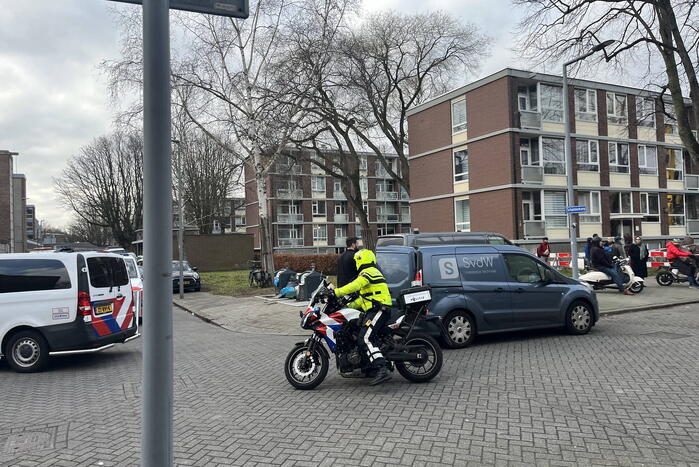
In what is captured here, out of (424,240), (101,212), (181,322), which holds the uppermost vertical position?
(101,212)

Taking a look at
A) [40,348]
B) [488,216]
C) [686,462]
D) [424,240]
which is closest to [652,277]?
[488,216]

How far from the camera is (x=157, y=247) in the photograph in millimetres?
2180

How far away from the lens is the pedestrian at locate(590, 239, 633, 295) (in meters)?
15.0

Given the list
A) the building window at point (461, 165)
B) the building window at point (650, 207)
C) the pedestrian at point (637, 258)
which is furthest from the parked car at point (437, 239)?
the building window at point (650, 207)

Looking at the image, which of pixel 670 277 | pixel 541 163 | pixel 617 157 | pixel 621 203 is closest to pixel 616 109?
pixel 617 157

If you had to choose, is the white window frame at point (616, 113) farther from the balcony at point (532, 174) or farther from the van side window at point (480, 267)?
the van side window at point (480, 267)

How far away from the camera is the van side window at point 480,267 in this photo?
9.17 metres

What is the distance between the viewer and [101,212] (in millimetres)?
49031

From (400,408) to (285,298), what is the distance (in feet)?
43.4

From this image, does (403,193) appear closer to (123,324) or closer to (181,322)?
(181,322)

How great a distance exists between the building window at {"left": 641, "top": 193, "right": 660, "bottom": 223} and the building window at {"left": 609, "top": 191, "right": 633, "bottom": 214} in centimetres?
117

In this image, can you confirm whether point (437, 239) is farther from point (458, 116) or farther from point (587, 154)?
point (587, 154)

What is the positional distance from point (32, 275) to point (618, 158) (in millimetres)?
31915

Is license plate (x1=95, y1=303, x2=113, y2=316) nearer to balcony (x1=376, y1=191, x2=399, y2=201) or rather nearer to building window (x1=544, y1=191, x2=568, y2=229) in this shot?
building window (x1=544, y1=191, x2=568, y2=229)
